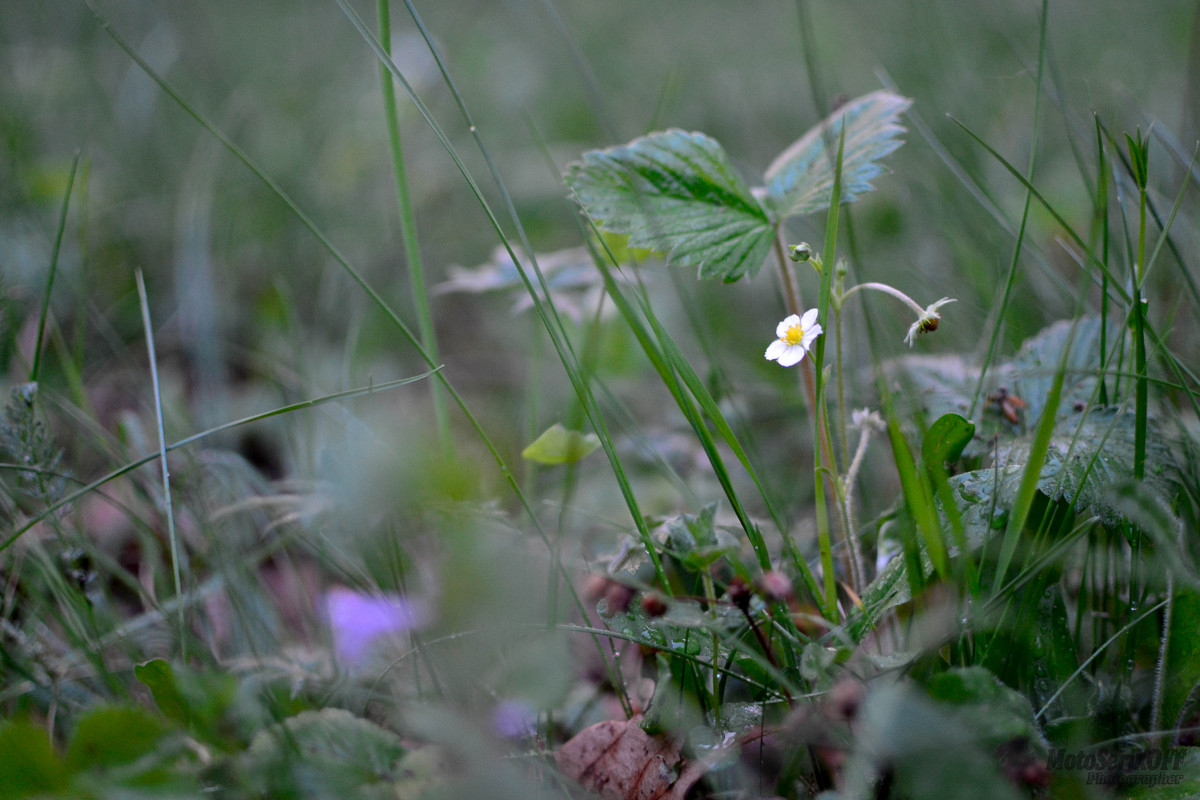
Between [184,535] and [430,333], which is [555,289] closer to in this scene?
[430,333]

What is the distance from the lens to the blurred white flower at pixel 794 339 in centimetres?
76

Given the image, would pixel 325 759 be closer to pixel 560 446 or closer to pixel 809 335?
pixel 560 446

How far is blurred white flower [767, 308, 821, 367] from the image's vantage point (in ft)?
2.49

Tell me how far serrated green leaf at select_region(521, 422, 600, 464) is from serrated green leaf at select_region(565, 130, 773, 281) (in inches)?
9.5

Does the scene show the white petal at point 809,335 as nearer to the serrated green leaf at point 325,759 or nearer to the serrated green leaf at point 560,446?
the serrated green leaf at point 560,446

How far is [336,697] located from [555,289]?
2.85ft

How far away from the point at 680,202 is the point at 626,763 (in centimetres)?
65

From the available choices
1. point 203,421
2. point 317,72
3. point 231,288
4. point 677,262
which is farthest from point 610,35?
point 677,262

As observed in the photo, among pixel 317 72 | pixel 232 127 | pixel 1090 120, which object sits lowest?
pixel 1090 120

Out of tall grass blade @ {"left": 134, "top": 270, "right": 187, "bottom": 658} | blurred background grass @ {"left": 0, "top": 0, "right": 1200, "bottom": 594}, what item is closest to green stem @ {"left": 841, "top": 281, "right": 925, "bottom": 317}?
blurred background grass @ {"left": 0, "top": 0, "right": 1200, "bottom": 594}

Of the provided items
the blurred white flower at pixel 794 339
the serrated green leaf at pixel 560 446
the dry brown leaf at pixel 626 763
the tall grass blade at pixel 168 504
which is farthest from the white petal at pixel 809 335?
the tall grass blade at pixel 168 504

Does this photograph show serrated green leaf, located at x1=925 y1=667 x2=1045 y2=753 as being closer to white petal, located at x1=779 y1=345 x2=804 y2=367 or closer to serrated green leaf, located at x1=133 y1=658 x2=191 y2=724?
white petal, located at x1=779 y1=345 x2=804 y2=367

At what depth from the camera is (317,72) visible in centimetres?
325

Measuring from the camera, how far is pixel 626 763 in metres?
0.78
